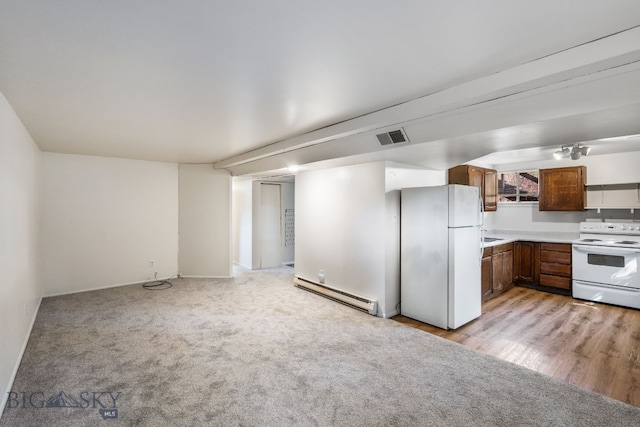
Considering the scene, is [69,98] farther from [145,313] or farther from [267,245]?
[267,245]

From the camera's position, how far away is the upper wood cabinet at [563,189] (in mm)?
5152

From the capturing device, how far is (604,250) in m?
4.55

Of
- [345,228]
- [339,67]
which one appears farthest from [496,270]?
[339,67]

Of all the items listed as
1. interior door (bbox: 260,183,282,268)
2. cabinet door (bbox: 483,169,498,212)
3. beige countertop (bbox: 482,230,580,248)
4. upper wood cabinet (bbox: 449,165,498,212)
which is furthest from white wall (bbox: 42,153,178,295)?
cabinet door (bbox: 483,169,498,212)

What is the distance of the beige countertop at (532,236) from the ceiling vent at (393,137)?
8.93 feet

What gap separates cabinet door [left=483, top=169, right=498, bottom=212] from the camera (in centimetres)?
556

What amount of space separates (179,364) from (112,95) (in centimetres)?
241

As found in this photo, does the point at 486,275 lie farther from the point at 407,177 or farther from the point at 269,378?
the point at 269,378

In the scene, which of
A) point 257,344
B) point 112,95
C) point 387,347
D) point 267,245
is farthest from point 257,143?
point 267,245

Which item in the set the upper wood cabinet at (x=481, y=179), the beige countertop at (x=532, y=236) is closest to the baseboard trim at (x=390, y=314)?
the beige countertop at (x=532, y=236)

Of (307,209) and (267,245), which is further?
(267,245)

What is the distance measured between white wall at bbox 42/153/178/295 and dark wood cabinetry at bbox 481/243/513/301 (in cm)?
568

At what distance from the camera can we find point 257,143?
4195 mm

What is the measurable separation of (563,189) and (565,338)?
10.0ft
